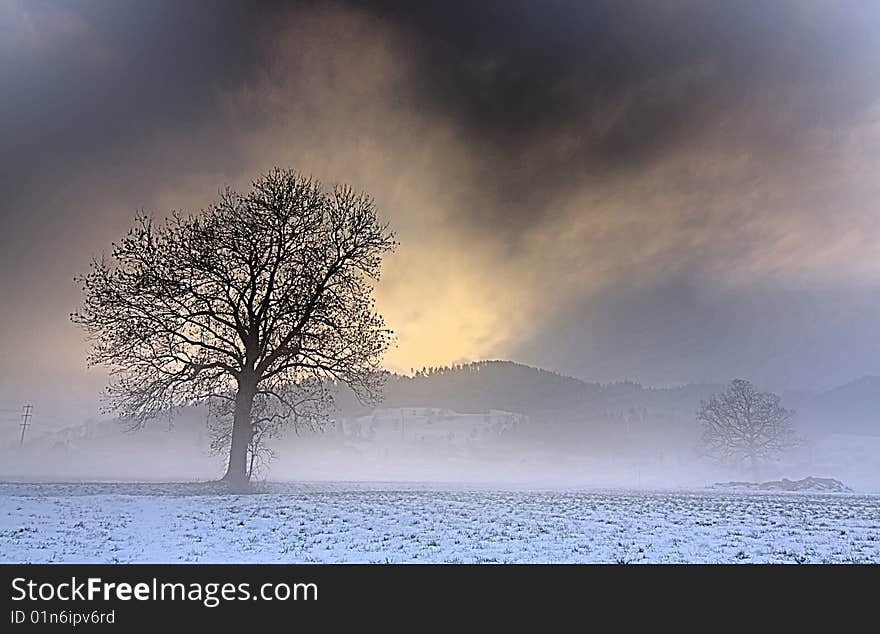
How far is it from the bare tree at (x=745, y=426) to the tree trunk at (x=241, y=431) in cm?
6215

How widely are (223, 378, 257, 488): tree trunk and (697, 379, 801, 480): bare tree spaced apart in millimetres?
62151

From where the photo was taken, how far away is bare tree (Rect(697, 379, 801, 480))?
70062mm

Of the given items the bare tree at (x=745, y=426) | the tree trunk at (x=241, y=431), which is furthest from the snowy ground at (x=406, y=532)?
the bare tree at (x=745, y=426)

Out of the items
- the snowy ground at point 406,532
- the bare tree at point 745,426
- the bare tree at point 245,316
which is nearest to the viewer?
the snowy ground at point 406,532

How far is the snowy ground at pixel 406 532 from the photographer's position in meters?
12.2

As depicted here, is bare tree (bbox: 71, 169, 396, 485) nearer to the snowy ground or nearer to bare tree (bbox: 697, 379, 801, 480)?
the snowy ground

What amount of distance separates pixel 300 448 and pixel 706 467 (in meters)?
99.2

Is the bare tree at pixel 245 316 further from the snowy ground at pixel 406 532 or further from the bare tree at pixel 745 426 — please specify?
the bare tree at pixel 745 426

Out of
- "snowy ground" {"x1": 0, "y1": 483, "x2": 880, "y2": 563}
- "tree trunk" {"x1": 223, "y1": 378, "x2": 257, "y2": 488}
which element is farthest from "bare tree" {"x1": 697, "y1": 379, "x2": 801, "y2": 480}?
"tree trunk" {"x1": 223, "y1": 378, "x2": 257, "y2": 488}

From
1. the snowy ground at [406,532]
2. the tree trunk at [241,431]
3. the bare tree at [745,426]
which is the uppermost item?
the bare tree at [745,426]

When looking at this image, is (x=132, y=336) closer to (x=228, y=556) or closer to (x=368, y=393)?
(x=368, y=393)
